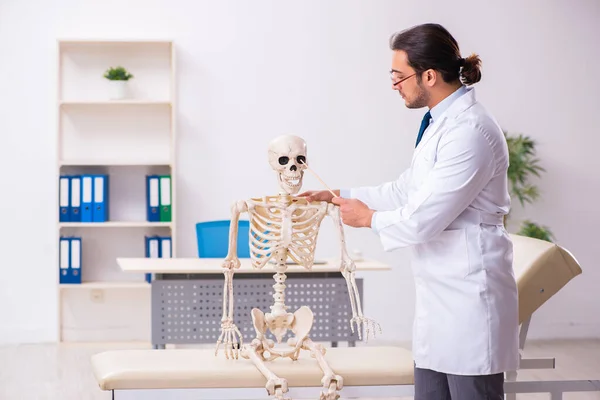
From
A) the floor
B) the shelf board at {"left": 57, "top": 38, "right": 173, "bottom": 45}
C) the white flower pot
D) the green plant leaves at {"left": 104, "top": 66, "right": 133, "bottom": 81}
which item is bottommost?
the floor

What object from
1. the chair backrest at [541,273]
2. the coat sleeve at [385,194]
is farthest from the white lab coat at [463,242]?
the chair backrest at [541,273]

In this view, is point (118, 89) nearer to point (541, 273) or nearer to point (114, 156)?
point (114, 156)

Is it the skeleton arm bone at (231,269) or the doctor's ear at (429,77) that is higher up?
the doctor's ear at (429,77)

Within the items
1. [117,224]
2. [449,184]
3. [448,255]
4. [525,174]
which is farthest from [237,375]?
[525,174]

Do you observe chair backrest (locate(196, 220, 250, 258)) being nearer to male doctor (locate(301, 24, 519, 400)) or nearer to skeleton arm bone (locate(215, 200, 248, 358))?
skeleton arm bone (locate(215, 200, 248, 358))

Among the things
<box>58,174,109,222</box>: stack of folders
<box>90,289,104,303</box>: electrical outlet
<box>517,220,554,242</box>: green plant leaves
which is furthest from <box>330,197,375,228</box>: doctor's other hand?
<box>90,289,104,303</box>: electrical outlet

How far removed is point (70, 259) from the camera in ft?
15.9

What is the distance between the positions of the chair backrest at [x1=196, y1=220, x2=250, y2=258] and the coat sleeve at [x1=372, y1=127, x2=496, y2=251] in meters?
2.19

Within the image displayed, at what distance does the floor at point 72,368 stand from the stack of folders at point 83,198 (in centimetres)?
77

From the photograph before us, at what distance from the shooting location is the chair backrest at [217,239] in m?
4.16

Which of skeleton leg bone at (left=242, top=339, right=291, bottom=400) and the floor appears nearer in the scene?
skeleton leg bone at (left=242, top=339, right=291, bottom=400)

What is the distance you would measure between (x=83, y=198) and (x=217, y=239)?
42.7 inches

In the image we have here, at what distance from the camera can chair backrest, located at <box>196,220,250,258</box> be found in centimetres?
416

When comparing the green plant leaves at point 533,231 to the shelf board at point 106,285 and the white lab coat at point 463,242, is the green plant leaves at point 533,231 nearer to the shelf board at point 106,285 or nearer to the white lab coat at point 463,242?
the shelf board at point 106,285
